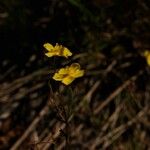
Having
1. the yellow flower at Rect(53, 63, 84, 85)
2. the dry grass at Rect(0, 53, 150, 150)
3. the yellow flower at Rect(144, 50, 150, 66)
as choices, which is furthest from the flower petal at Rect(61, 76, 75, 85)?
the yellow flower at Rect(144, 50, 150, 66)

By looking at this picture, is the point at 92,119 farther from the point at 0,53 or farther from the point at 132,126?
the point at 0,53

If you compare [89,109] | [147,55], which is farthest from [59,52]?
[147,55]

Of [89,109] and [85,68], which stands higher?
[85,68]

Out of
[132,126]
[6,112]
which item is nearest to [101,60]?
[132,126]

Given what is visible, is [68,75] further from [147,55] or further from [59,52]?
[147,55]

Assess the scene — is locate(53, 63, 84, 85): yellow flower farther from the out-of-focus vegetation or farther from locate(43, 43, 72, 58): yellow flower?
the out-of-focus vegetation

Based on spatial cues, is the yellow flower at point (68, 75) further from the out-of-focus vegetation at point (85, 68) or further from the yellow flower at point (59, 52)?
the out-of-focus vegetation at point (85, 68)
